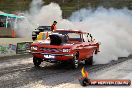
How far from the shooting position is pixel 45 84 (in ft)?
Answer: 37.6

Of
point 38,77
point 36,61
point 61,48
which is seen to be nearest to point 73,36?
point 61,48

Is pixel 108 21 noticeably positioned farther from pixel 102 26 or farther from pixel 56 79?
pixel 56 79

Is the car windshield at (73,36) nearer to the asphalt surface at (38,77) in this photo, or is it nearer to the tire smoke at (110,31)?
the asphalt surface at (38,77)

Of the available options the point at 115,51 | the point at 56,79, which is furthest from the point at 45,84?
the point at 115,51

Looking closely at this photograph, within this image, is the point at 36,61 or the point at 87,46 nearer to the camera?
the point at 36,61

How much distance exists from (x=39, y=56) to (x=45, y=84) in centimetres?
414

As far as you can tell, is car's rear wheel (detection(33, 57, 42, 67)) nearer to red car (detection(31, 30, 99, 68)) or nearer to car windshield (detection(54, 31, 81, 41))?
red car (detection(31, 30, 99, 68))

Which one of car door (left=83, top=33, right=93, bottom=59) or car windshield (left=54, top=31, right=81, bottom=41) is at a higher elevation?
car windshield (left=54, top=31, right=81, bottom=41)

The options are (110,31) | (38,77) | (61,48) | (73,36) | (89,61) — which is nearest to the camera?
(38,77)

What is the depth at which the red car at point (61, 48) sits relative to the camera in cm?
1526

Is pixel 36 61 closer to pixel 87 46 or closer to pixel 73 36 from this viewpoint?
pixel 73 36

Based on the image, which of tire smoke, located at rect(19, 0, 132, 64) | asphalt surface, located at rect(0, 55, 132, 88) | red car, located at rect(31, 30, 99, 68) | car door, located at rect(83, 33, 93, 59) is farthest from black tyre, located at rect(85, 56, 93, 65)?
asphalt surface, located at rect(0, 55, 132, 88)

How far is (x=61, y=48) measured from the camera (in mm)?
15250

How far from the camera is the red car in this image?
15258 mm
